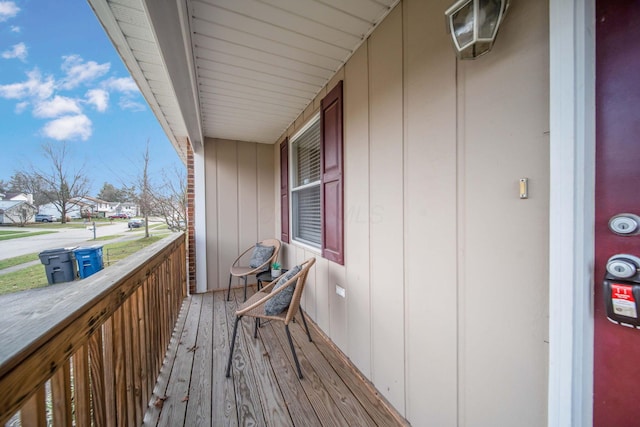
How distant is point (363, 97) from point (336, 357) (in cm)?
211

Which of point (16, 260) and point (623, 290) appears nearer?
point (623, 290)

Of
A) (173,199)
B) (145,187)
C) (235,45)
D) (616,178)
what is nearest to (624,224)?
(616,178)

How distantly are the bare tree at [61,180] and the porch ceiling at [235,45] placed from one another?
0.93 m

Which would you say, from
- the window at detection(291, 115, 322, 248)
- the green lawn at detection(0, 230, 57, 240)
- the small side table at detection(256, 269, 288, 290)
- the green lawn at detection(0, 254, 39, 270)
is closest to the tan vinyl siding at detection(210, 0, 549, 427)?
the window at detection(291, 115, 322, 248)

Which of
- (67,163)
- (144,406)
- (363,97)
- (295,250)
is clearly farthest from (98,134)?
(363,97)

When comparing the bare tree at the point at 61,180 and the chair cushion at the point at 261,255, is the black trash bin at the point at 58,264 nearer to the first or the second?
the bare tree at the point at 61,180

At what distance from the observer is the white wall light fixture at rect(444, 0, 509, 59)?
81 centimetres

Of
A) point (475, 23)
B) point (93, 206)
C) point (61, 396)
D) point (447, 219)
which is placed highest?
point (475, 23)

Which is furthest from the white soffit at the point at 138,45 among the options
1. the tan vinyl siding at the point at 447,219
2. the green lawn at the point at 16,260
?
the green lawn at the point at 16,260

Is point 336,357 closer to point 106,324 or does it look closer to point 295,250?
point 295,250

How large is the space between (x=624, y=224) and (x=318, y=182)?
204 cm

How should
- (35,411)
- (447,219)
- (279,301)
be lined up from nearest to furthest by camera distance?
(35,411)
(447,219)
(279,301)

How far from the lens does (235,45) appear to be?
1.67 meters

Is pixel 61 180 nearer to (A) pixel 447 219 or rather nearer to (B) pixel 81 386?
(B) pixel 81 386
